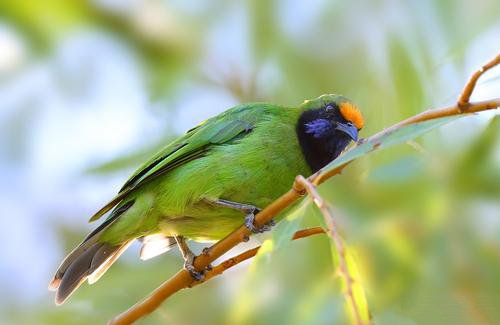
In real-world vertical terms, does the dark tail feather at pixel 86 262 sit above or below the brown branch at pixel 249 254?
above

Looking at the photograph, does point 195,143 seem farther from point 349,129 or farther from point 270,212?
point 270,212

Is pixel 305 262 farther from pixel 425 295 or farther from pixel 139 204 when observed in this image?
pixel 139 204

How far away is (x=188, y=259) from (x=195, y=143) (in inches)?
22.8

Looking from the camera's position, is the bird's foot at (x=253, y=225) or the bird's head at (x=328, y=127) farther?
the bird's head at (x=328, y=127)

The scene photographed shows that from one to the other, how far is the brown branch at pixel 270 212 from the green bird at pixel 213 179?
1.53 feet

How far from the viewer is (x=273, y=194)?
3.43 metres

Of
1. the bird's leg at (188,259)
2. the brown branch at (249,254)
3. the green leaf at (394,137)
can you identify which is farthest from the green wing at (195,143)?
the green leaf at (394,137)

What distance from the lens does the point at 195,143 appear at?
363 centimetres

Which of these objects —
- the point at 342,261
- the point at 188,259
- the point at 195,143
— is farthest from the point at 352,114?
the point at 342,261

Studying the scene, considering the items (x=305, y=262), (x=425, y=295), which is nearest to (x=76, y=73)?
(x=305, y=262)

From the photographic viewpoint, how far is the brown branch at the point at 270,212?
6.19 feet

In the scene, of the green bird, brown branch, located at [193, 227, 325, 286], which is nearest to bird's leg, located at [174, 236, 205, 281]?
the green bird

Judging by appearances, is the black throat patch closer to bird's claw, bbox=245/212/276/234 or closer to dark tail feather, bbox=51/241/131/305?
bird's claw, bbox=245/212/276/234

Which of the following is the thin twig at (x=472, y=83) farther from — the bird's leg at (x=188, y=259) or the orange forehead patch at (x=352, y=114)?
the orange forehead patch at (x=352, y=114)
